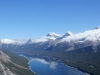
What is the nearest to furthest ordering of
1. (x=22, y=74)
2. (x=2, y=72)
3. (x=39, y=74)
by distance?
(x=2, y=72) < (x=22, y=74) < (x=39, y=74)

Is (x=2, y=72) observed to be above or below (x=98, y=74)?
below

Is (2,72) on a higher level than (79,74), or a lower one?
lower

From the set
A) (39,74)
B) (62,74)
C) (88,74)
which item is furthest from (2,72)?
(88,74)

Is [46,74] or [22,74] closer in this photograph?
[22,74]

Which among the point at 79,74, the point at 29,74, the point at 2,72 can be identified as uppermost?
the point at 79,74

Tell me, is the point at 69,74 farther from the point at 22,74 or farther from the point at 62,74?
the point at 22,74

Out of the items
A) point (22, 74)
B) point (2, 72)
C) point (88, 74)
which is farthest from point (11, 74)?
point (88, 74)

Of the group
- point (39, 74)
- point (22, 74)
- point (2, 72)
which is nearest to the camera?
point (2, 72)

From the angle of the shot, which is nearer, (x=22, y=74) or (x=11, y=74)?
(x=11, y=74)

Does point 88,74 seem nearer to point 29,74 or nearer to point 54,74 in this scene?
point 54,74
